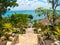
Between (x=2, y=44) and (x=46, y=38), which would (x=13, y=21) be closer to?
(x=46, y=38)

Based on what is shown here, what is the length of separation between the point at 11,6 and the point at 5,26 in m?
5.80

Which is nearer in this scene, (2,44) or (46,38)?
(2,44)

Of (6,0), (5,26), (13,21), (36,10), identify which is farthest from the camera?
(13,21)

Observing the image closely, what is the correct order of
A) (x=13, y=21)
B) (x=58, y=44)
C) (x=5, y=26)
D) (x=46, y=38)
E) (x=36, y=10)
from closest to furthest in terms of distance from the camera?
(x=58, y=44) < (x=46, y=38) < (x=5, y=26) < (x=36, y=10) < (x=13, y=21)

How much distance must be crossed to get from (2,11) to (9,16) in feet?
17.1

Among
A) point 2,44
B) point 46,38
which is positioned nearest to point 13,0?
point 46,38

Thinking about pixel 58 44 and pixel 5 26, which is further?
pixel 5 26

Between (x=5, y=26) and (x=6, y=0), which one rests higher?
(x=6, y=0)

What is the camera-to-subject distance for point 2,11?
2712cm

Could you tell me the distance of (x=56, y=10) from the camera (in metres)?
26.1

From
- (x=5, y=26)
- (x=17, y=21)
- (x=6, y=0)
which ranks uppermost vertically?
(x=6, y=0)

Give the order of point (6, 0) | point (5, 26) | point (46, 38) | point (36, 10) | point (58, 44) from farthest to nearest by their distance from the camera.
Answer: point (6, 0) → point (36, 10) → point (5, 26) → point (46, 38) → point (58, 44)

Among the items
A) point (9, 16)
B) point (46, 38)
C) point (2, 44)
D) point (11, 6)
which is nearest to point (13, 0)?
point (11, 6)

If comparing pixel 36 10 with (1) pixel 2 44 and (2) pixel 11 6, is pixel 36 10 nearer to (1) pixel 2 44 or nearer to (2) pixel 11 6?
(2) pixel 11 6
